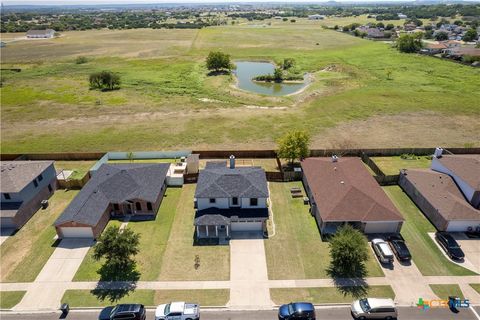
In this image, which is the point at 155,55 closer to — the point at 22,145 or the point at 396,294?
the point at 22,145

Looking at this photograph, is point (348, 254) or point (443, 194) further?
point (443, 194)

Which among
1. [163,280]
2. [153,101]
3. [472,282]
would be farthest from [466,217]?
[153,101]

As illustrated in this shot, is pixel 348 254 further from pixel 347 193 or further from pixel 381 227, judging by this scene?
pixel 347 193

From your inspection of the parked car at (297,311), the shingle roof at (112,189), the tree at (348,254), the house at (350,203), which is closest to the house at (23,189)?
the shingle roof at (112,189)

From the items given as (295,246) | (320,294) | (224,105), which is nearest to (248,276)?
(295,246)

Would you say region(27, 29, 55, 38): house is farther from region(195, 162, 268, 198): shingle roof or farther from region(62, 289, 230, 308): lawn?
region(62, 289, 230, 308): lawn

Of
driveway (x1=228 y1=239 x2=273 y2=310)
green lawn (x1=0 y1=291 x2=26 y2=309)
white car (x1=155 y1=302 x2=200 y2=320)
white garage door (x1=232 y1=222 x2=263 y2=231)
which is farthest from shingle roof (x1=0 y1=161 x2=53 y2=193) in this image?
driveway (x1=228 y1=239 x2=273 y2=310)
